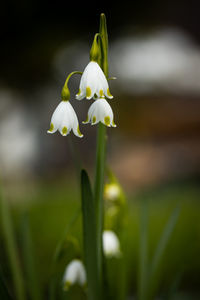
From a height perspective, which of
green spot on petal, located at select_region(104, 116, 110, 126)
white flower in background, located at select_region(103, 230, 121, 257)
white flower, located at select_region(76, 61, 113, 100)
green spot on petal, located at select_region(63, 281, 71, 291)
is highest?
white flower, located at select_region(76, 61, 113, 100)

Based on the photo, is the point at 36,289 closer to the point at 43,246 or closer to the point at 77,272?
the point at 77,272

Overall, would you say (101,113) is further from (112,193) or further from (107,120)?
(112,193)

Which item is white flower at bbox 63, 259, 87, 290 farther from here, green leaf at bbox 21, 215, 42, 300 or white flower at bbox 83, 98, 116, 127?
white flower at bbox 83, 98, 116, 127

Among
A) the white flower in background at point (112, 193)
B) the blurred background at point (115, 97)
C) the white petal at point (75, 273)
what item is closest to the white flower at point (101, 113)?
the white flower in background at point (112, 193)

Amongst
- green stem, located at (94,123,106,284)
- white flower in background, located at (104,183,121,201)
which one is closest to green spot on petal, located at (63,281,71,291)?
green stem, located at (94,123,106,284)

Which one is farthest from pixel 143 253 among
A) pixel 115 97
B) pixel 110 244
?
pixel 115 97
